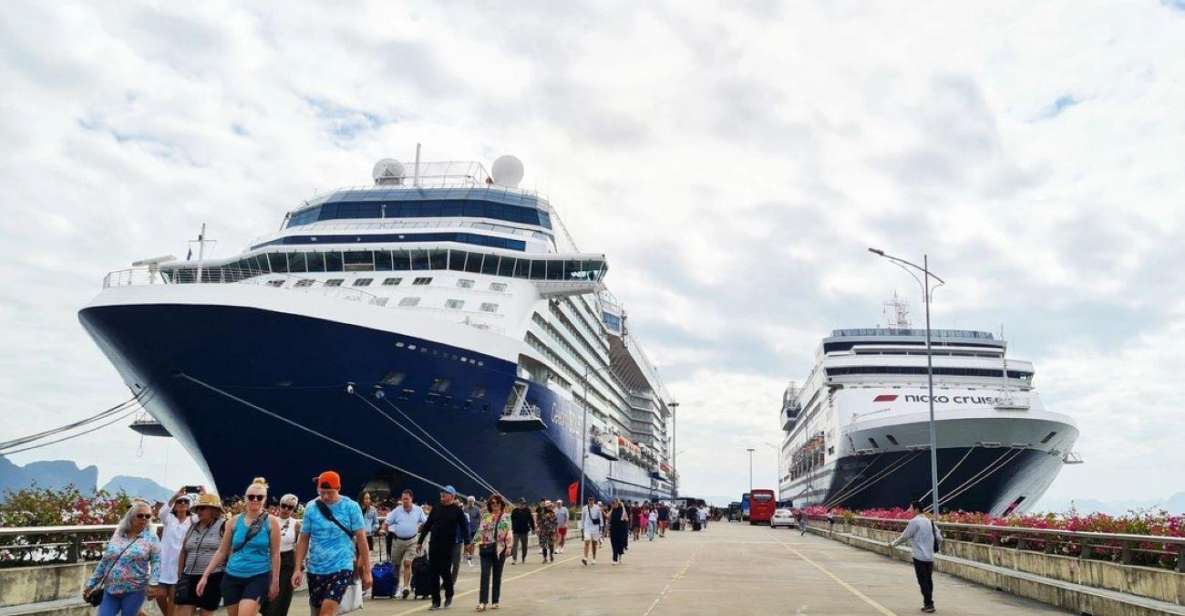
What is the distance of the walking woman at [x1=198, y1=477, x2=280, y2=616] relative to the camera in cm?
732

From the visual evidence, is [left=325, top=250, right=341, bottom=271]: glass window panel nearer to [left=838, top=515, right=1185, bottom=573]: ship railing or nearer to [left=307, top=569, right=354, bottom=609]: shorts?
[left=838, top=515, right=1185, bottom=573]: ship railing

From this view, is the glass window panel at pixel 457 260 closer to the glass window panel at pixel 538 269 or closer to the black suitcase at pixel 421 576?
the glass window panel at pixel 538 269

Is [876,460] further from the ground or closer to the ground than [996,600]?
further from the ground

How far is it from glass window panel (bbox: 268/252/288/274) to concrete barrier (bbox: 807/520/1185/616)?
87.3 feet

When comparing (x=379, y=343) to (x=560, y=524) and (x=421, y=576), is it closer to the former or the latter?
(x=560, y=524)

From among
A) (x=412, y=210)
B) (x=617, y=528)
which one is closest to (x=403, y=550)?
(x=617, y=528)

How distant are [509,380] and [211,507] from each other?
23.8 m

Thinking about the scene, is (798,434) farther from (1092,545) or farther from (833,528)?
(1092,545)

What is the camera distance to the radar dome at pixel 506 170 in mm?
51500

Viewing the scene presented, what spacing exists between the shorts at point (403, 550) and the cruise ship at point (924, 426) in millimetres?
31200

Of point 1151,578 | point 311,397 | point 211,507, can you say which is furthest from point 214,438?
point 1151,578

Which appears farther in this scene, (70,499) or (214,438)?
(214,438)

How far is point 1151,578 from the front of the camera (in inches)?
462

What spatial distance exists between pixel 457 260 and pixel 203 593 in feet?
96.5
